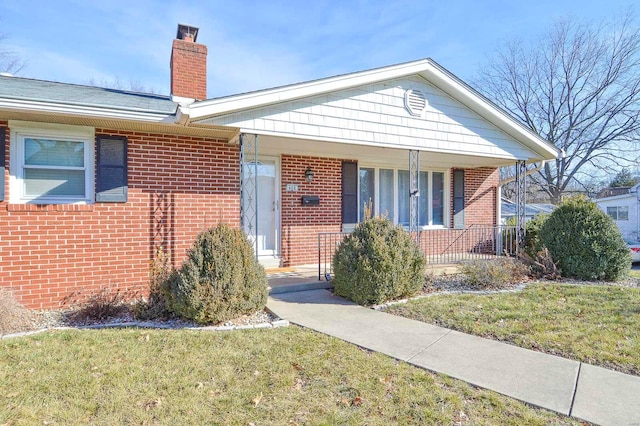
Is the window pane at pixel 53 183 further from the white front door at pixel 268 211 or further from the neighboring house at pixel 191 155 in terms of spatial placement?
the white front door at pixel 268 211

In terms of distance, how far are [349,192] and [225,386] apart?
647cm

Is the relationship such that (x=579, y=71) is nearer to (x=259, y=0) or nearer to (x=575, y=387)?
(x=259, y=0)

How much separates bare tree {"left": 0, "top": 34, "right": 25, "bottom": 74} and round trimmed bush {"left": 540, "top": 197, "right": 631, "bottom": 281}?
25.8 meters

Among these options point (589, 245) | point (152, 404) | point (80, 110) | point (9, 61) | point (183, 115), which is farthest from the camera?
point (9, 61)

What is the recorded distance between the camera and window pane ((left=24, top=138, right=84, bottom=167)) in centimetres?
547

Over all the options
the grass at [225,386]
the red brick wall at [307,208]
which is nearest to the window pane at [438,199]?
the red brick wall at [307,208]

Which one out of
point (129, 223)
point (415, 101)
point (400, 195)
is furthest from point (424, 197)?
point (129, 223)

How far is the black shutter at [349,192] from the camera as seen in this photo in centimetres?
905

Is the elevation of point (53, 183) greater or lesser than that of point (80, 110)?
lesser

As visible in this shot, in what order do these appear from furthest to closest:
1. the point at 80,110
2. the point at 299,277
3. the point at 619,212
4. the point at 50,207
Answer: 1. the point at 619,212
2. the point at 299,277
3. the point at 50,207
4. the point at 80,110

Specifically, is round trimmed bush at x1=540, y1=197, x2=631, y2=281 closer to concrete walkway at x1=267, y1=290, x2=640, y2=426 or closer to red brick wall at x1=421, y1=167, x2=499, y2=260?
red brick wall at x1=421, y1=167, x2=499, y2=260

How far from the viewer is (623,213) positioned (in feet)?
70.9

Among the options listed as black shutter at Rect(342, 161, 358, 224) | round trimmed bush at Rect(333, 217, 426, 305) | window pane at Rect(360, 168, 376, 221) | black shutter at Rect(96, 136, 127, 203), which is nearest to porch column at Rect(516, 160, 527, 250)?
window pane at Rect(360, 168, 376, 221)

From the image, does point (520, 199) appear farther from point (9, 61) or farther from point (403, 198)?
point (9, 61)
